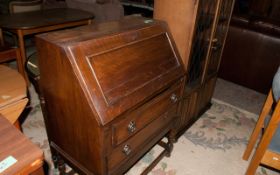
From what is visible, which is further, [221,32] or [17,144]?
[221,32]

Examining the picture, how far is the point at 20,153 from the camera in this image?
79cm

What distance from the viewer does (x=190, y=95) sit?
201 centimetres

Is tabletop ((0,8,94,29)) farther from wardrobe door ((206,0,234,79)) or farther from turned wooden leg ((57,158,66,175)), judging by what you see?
wardrobe door ((206,0,234,79))

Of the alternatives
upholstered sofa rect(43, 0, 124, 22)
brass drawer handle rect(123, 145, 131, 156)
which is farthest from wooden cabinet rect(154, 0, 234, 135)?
upholstered sofa rect(43, 0, 124, 22)

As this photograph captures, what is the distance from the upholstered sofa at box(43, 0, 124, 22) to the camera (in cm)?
396

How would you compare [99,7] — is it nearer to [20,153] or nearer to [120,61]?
[120,61]

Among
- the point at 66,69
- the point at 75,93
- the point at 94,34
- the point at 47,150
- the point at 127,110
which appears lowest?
the point at 47,150

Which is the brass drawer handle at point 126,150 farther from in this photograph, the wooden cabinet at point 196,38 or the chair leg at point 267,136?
the chair leg at point 267,136

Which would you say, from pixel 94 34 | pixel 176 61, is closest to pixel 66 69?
pixel 94 34

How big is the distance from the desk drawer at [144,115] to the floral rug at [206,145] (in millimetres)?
597

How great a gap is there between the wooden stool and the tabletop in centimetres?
130

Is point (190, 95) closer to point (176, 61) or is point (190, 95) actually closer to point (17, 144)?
point (176, 61)

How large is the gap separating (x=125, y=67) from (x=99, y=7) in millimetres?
3041

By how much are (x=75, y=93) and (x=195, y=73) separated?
124 centimetres
